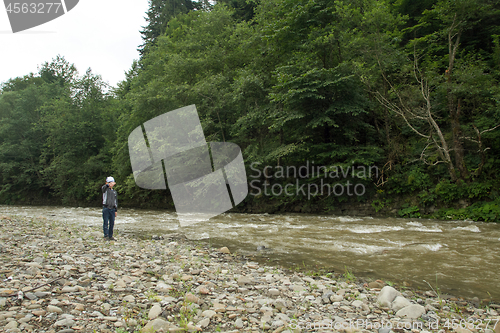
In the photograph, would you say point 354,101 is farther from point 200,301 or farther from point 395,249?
point 200,301

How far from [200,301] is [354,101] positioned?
13266mm

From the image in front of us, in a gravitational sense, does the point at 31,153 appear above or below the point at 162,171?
above

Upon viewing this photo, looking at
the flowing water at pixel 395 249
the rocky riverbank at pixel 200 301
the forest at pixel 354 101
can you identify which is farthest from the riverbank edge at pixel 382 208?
the rocky riverbank at pixel 200 301

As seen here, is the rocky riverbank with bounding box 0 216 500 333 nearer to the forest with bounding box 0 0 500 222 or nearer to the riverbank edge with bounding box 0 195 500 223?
the riverbank edge with bounding box 0 195 500 223

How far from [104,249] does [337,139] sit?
41.9ft

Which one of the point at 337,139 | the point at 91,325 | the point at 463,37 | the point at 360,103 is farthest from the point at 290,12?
the point at 91,325

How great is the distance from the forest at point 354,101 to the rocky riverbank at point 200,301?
9.93 m

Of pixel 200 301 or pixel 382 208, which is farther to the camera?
pixel 382 208

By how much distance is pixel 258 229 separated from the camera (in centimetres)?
1064

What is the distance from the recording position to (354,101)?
1445 centimetres

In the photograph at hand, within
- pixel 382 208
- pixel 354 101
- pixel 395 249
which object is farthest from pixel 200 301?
pixel 354 101

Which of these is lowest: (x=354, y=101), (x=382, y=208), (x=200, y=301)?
(x=382, y=208)

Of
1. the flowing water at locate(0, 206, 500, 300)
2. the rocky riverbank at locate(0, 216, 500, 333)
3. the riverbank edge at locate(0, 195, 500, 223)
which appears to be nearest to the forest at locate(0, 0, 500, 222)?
the riverbank edge at locate(0, 195, 500, 223)

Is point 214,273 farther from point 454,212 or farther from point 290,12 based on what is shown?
point 290,12
